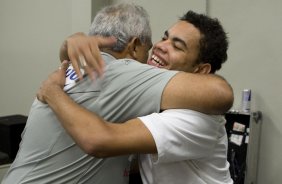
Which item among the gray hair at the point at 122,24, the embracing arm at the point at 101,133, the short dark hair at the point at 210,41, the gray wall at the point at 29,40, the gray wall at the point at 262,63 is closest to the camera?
the embracing arm at the point at 101,133

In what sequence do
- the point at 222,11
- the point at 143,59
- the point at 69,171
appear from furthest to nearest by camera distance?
the point at 222,11
the point at 143,59
the point at 69,171

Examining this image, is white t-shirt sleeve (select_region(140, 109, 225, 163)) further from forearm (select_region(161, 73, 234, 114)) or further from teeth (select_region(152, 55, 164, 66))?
teeth (select_region(152, 55, 164, 66))

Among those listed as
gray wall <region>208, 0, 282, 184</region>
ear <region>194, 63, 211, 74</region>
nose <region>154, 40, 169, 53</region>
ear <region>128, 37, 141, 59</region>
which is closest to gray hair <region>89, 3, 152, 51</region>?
ear <region>128, 37, 141, 59</region>

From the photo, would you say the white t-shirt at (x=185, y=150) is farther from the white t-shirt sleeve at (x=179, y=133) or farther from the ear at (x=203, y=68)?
the ear at (x=203, y=68)

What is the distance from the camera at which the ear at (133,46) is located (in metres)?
1.26

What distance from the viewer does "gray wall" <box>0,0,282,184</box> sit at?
240 centimetres

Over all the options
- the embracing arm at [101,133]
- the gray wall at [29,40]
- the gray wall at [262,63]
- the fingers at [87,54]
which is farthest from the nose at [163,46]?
the gray wall at [29,40]

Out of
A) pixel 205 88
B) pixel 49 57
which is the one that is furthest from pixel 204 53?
pixel 49 57

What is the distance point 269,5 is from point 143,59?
4.48 ft

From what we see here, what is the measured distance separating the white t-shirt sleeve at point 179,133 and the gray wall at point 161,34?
142 cm

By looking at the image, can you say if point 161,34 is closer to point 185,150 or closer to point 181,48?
point 181,48

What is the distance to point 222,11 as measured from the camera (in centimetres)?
256

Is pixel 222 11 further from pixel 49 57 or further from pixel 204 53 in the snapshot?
pixel 49 57

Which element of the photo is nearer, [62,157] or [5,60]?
[62,157]
